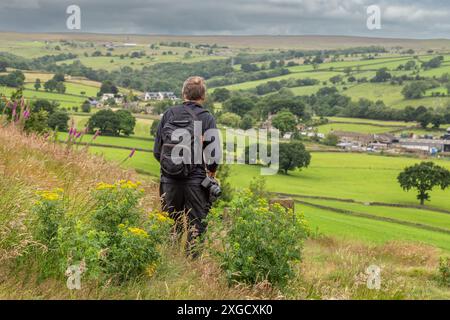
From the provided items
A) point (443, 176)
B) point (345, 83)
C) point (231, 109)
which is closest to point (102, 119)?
point (443, 176)

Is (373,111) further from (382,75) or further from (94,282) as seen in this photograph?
(94,282)

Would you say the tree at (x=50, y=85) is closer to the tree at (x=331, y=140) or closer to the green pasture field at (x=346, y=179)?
the green pasture field at (x=346, y=179)

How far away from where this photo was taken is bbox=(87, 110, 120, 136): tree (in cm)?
4886

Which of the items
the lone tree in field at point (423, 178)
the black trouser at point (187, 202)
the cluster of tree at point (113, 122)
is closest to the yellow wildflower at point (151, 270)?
the black trouser at point (187, 202)

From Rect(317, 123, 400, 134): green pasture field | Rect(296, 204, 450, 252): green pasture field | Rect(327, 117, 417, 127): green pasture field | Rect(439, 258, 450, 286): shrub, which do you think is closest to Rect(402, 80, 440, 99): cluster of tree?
Rect(327, 117, 417, 127): green pasture field

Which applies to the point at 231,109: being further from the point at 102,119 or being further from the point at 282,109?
the point at 102,119

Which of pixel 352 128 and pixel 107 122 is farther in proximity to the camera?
pixel 352 128

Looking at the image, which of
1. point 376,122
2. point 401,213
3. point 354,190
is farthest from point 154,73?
point 401,213

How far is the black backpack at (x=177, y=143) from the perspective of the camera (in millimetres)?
6945

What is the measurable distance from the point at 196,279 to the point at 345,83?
167720mm

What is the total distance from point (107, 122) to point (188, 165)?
46537 mm

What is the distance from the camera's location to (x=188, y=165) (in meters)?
6.98

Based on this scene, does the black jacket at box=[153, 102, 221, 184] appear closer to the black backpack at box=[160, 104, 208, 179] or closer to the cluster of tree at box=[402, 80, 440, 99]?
the black backpack at box=[160, 104, 208, 179]

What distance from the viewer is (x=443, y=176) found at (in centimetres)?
6888
